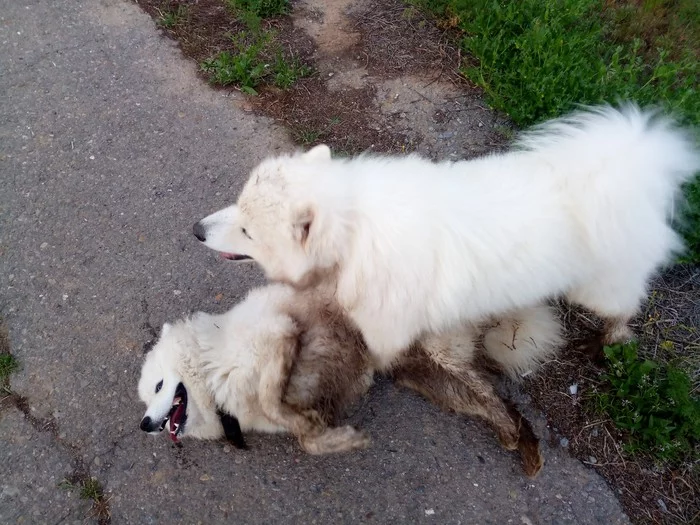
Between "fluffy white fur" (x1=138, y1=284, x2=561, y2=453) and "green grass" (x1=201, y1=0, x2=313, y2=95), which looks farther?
"green grass" (x1=201, y1=0, x2=313, y2=95)

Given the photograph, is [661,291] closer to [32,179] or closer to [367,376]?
[367,376]

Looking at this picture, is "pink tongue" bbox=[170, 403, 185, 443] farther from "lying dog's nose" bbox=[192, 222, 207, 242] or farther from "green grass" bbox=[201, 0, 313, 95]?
"green grass" bbox=[201, 0, 313, 95]

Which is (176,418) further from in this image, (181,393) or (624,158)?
(624,158)

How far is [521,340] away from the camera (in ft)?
10.6

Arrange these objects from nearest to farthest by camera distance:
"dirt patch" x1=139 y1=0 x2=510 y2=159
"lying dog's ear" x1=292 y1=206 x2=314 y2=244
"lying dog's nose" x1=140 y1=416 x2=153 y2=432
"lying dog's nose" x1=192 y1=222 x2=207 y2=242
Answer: "lying dog's ear" x1=292 y1=206 x2=314 y2=244
"lying dog's nose" x1=140 y1=416 x2=153 y2=432
"lying dog's nose" x1=192 y1=222 x2=207 y2=242
"dirt patch" x1=139 y1=0 x2=510 y2=159

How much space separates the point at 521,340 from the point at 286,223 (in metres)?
1.75

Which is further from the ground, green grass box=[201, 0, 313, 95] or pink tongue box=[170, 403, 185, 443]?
green grass box=[201, 0, 313, 95]

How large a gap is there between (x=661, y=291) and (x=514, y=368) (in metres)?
1.34

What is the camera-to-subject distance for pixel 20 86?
463 centimetres

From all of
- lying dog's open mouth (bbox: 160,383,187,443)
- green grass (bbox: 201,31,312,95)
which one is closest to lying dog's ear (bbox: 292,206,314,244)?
lying dog's open mouth (bbox: 160,383,187,443)

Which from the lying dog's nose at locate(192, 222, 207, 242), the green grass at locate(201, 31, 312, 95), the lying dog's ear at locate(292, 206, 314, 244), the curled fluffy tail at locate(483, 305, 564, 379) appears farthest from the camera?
the green grass at locate(201, 31, 312, 95)

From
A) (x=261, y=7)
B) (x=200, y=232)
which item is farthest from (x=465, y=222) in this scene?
(x=261, y=7)

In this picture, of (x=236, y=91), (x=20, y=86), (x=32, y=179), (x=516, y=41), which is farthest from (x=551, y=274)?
(x=20, y=86)

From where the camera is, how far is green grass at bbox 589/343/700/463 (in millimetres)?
2973
